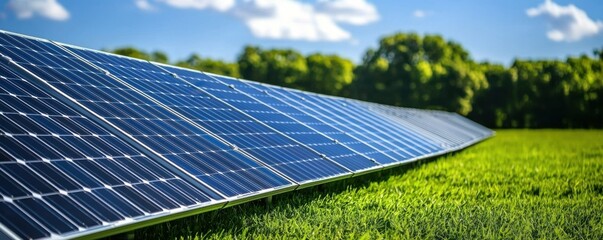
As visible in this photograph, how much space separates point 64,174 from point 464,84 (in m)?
91.3

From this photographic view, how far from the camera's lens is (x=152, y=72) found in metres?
15.9

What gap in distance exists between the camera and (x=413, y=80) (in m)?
99.4

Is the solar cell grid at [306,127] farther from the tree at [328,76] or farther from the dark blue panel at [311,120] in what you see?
the tree at [328,76]

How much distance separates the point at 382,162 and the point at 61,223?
33.0ft

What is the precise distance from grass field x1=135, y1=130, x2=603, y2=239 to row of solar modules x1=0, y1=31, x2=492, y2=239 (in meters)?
0.53

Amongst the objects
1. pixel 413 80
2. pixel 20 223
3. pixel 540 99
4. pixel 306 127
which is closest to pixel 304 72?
pixel 413 80

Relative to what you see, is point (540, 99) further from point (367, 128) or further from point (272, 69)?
point (367, 128)

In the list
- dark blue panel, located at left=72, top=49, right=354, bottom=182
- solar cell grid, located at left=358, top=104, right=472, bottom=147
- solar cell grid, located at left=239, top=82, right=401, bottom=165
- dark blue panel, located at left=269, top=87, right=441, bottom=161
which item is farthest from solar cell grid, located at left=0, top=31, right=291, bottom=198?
solar cell grid, located at left=358, top=104, right=472, bottom=147

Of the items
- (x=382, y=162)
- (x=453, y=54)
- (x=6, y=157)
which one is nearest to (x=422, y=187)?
(x=382, y=162)

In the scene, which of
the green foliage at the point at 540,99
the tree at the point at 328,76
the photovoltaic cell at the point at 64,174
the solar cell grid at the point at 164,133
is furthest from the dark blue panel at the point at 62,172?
the tree at the point at 328,76

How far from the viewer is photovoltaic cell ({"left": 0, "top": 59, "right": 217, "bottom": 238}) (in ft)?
21.5

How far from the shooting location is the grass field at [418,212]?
9.60 metres

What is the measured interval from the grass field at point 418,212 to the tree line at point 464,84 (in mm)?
79320

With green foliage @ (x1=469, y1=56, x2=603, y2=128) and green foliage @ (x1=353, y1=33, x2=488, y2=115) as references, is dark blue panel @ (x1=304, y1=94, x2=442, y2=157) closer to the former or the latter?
green foliage @ (x1=353, y1=33, x2=488, y2=115)
